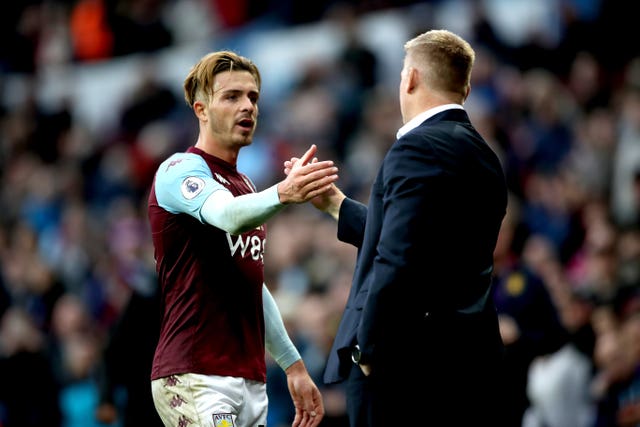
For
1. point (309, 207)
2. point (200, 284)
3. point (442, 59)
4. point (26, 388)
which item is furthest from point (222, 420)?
point (309, 207)

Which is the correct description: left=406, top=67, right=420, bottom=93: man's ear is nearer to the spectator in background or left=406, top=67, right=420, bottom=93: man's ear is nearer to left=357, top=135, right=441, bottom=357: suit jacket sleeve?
left=357, top=135, right=441, bottom=357: suit jacket sleeve

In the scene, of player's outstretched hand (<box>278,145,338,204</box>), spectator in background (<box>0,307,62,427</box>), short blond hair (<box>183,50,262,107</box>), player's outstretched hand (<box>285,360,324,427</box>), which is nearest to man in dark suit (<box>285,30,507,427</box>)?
player's outstretched hand (<box>278,145,338,204</box>)

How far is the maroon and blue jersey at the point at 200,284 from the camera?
15.8 feet

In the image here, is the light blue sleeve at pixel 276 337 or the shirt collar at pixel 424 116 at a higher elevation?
the shirt collar at pixel 424 116

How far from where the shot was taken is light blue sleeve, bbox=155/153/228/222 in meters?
4.72

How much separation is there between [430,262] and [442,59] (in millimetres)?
884

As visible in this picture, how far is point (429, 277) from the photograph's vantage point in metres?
4.50

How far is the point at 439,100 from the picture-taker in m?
4.79

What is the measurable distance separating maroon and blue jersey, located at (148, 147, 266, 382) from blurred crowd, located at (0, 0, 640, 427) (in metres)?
0.90

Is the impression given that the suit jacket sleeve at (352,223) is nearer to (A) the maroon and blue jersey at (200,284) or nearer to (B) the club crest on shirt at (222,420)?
(A) the maroon and blue jersey at (200,284)

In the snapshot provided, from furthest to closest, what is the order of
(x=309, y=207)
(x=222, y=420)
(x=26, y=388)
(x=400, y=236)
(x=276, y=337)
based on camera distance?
1. (x=309, y=207)
2. (x=26, y=388)
3. (x=276, y=337)
4. (x=222, y=420)
5. (x=400, y=236)

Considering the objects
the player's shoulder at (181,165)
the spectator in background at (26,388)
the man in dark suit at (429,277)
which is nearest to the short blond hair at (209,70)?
the player's shoulder at (181,165)

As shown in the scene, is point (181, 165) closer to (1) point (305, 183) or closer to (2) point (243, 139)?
(2) point (243, 139)

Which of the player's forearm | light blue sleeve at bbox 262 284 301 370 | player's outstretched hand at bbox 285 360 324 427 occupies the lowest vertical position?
player's outstretched hand at bbox 285 360 324 427
